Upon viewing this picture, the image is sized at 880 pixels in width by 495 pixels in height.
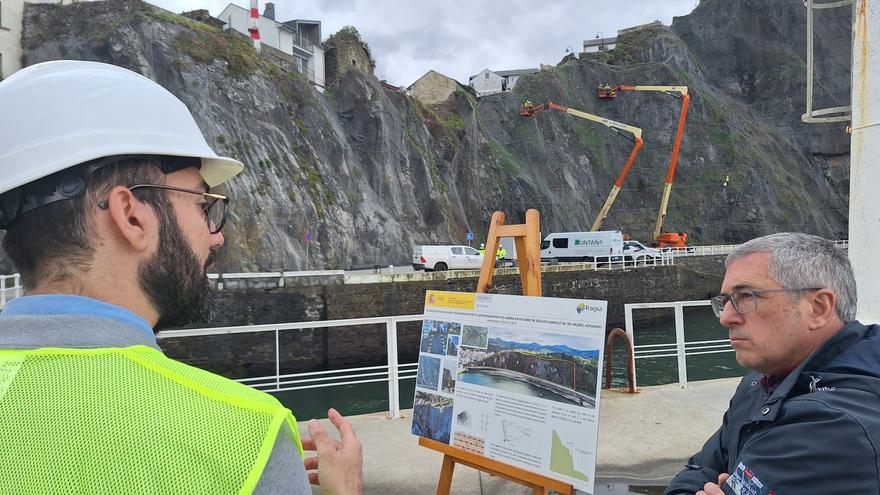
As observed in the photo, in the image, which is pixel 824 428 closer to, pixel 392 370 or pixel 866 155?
pixel 866 155

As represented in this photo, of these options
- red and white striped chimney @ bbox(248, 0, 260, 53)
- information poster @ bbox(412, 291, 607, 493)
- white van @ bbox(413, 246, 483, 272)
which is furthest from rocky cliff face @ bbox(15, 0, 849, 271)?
information poster @ bbox(412, 291, 607, 493)

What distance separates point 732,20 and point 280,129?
178 feet

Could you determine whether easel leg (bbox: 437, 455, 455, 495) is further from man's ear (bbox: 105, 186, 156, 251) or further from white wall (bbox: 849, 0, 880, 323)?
white wall (bbox: 849, 0, 880, 323)

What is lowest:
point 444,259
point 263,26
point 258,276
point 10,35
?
point 258,276

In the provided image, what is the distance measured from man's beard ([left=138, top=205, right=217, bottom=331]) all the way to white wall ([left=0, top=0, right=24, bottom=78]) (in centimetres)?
2586

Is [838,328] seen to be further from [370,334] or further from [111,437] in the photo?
[370,334]

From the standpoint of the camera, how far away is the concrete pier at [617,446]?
13.1 feet

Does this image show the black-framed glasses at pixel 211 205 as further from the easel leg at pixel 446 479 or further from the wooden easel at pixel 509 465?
the easel leg at pixel 446 479

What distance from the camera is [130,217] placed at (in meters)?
0.99

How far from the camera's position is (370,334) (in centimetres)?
1620

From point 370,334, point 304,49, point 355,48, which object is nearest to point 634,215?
point 355,48

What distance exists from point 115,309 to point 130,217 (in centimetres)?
20

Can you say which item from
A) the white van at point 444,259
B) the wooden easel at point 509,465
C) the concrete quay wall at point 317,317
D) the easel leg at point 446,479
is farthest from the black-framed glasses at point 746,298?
the white van at point 444,259

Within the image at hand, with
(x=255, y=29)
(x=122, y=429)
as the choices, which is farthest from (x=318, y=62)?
(x=122, y=429)
